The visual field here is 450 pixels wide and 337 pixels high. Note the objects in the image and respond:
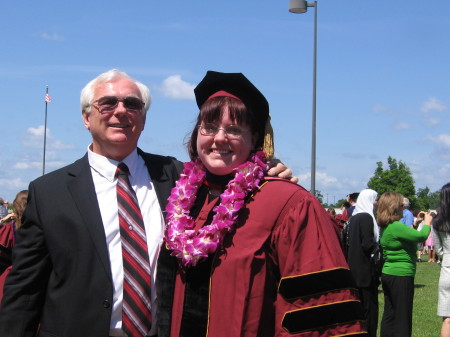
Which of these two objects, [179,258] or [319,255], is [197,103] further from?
[319,255]

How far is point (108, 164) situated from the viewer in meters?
3.57

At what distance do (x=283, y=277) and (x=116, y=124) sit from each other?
136 centimetres

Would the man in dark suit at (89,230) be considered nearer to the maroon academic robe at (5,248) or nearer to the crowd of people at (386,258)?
the maroon academic robe at (5,248)

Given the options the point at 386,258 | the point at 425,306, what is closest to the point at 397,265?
the point at 386,258

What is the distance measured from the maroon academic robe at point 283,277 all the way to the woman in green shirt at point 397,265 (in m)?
5.83

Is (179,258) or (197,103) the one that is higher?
(197,103)

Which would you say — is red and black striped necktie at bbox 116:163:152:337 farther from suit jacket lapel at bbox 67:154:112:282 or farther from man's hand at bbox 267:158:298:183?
man's hand at bbox 267:158:298:183

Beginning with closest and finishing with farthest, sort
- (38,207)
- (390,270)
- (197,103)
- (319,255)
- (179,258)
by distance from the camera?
(319,255) < (179,258) < (197,103) < (38,207) < (390,270)

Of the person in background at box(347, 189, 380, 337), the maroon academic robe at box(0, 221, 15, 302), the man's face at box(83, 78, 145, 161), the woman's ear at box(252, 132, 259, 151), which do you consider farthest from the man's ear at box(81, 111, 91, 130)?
the person in background at box(347, 189, 380, 337)

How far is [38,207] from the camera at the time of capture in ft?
11.3

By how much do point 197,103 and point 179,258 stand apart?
0.78 metres

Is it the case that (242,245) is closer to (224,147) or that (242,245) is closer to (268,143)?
(224,147)

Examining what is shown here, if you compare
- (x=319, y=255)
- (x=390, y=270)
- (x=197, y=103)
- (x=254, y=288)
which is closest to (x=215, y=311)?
(x=254, y=288)

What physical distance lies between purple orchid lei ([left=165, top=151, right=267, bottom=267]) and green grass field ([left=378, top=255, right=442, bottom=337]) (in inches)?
275
